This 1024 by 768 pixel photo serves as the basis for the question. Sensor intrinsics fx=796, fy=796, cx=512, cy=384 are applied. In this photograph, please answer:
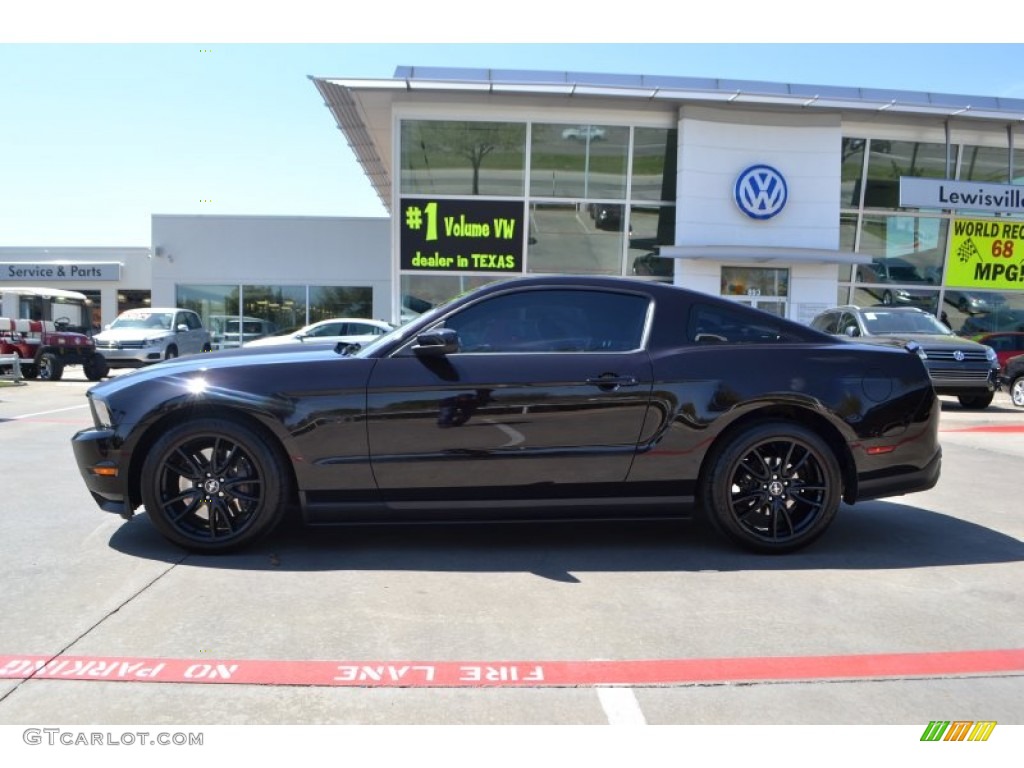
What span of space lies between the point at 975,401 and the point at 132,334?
18828 millimetres

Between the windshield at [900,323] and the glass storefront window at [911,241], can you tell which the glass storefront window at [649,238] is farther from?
the windshield at [900,323]

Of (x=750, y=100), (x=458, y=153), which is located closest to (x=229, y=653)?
(x=458, y=153)

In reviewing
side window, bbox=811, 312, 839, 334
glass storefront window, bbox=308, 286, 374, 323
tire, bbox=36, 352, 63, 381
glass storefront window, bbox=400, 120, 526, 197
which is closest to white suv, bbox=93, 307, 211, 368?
tire, bbox=36, 352, 63, 381

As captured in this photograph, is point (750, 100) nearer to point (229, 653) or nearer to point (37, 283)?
point (229, 653)

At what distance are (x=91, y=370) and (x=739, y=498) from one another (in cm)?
1827

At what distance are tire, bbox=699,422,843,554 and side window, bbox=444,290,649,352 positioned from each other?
2.83 ft

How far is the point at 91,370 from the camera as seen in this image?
18906 millimetres

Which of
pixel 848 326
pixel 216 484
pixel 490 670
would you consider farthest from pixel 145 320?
pixel 490 670

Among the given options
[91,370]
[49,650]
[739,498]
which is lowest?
[91,370]

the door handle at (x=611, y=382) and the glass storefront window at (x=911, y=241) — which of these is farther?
the glass storefront window at (x=911, y=241)

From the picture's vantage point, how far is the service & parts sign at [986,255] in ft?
72.1

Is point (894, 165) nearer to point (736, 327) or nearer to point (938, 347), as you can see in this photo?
point (938, 347)

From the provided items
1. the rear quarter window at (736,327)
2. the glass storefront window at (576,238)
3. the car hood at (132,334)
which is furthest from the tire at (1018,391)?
the car hood at (132,334)

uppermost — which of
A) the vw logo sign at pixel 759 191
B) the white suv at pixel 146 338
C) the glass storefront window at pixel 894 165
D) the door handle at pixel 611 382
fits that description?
the glass storefront window at pixel 894 165
